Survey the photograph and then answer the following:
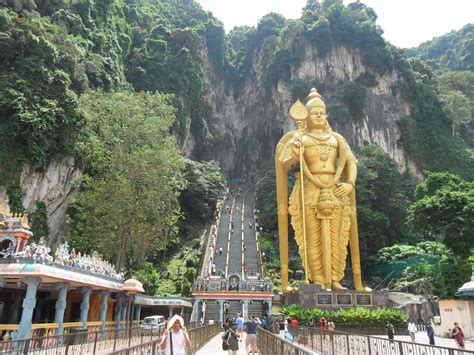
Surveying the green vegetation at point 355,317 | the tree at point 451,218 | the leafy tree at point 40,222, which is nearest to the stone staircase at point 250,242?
the tree at point 451,218

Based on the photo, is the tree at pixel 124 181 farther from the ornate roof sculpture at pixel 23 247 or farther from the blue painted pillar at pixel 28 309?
the blue painted pillar at pixel 28 309

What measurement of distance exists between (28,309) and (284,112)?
39.8 metres

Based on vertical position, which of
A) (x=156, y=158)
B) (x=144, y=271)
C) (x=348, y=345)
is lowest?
(x=348, y=345)

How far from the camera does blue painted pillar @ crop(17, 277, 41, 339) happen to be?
951 cm

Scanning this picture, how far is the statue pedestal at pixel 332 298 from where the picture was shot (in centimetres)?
1446

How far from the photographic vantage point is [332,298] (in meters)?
14.6

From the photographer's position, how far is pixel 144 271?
912 inches

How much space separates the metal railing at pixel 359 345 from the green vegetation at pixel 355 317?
288 cm

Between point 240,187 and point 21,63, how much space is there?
3694 cm

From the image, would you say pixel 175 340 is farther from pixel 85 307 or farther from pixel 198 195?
pixel 198 195

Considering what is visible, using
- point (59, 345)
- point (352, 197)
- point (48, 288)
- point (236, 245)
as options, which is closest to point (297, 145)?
point (352, 197)

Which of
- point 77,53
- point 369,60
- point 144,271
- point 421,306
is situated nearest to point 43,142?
point 77,53

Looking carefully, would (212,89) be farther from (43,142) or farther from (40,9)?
(43,142)

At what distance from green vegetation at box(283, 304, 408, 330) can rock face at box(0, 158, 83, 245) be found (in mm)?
→ 13325
